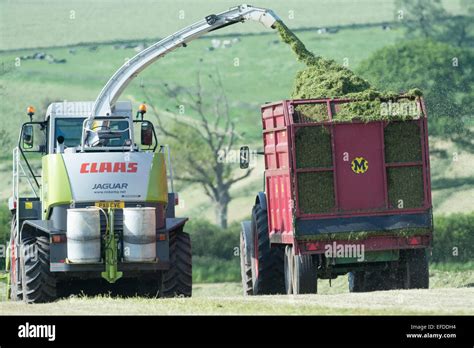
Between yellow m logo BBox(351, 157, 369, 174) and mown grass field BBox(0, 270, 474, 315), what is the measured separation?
2.05 metres

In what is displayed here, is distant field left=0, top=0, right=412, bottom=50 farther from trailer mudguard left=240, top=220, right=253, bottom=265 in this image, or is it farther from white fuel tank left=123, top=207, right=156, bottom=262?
white fuel tank left=123, top=207, right=156, bottom=262

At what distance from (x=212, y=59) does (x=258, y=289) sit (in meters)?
52.1

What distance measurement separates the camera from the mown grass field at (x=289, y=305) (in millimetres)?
15812

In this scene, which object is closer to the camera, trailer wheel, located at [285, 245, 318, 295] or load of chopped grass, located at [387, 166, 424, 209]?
load of chopped grass, located at [387, 166, 424, 209]

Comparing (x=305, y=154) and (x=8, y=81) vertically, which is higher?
(x=8, y=81)

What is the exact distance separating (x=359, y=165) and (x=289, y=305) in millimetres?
3668

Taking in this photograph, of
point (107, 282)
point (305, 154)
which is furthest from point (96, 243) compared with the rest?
point (305, 154)

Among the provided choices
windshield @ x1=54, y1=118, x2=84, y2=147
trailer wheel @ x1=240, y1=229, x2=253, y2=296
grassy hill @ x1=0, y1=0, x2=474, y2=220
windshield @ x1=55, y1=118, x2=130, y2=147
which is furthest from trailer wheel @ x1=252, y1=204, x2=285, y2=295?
grassy hill @ x1=0, y1=0, x2=474, y2=220

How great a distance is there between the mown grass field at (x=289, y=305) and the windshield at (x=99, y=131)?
9.52 feet

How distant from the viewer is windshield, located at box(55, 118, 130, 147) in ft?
67.6

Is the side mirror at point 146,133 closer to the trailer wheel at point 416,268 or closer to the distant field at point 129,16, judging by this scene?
the trailer wheel at point 416,268
